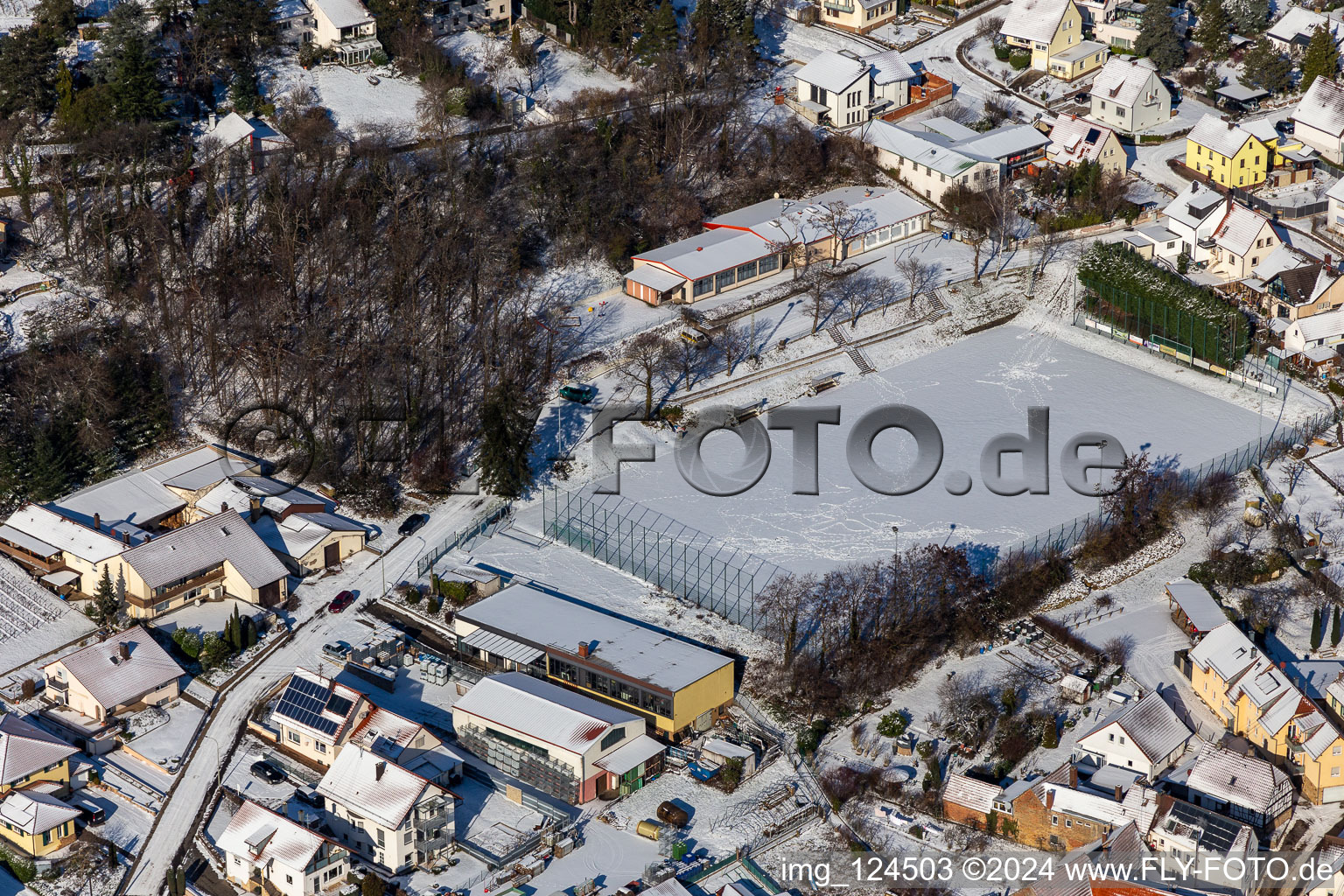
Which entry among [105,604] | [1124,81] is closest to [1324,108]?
[1124,81]

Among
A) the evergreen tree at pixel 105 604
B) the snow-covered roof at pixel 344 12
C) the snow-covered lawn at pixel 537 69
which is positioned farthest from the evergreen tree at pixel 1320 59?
the evergreen tree at pixel 105 604

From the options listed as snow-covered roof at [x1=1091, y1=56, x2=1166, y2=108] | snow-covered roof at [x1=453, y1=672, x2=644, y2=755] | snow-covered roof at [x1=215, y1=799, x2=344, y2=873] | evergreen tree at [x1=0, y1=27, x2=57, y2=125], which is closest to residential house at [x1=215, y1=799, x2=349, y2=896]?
snow-covered roof at [x1=215, y1=799, x2=344, y2=873]

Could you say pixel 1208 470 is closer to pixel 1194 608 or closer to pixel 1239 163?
pixel 1194 608

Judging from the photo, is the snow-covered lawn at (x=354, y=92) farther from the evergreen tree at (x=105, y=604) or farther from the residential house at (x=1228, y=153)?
the residential house at (x=1228, y=153)

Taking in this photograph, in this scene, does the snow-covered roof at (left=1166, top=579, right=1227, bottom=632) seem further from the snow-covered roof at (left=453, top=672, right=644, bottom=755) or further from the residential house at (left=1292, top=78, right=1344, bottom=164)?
the residential house at (left=1292, top=78, right=1344, bottom=164)

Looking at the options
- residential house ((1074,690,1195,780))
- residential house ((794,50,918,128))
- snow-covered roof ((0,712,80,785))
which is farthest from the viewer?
residential house ((794,50,918,128))

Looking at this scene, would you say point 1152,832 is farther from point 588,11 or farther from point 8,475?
point 588,11

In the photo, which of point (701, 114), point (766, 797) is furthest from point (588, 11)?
point (766, 797)
